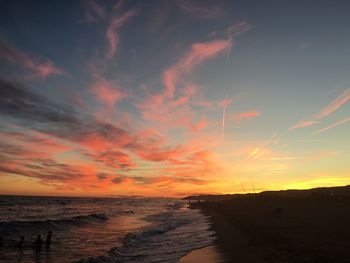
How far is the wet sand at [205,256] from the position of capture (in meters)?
17.1

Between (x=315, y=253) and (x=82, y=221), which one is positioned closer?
(x=315, y=253)

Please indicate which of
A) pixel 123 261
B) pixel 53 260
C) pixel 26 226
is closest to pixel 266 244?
pixel 123 261

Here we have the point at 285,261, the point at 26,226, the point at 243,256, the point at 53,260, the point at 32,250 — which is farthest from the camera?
the point at 26,226

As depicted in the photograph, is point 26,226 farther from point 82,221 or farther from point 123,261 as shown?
point 123,261

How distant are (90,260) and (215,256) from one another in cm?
791

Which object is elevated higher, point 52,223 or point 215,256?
point 52,223

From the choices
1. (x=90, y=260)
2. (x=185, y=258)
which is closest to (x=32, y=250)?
(x=90, y=260)

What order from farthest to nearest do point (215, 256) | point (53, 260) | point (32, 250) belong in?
point (32, 250) → point (53, 260) → point (215, 256)

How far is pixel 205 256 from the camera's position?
18.5 metres

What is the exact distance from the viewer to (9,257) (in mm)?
21938

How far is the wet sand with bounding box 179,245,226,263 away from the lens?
17.1 meters

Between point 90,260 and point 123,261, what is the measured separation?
6.91 ft

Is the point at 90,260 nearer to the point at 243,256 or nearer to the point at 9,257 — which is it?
the point at 9,257

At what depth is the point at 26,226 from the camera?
42719 millimetres
